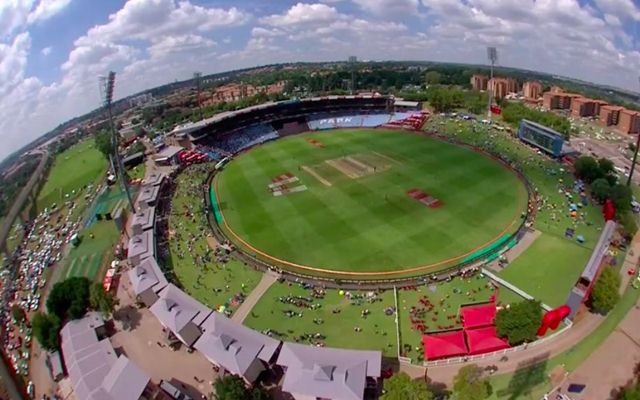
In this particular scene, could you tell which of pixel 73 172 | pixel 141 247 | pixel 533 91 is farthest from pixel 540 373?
pixel 533 91

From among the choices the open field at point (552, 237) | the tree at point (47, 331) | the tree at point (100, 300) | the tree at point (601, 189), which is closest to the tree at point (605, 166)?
the open field at point (552, 237)

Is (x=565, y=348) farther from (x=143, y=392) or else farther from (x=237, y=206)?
(x=237, y=206)

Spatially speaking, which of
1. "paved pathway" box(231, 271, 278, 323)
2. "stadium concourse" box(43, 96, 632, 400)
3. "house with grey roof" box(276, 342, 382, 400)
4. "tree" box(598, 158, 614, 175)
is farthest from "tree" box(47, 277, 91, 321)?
"tree" box(598, 158, 614, 175)

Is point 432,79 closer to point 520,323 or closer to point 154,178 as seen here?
point 154,178

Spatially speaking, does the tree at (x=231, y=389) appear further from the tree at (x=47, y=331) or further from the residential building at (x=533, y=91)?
the residential building at (x=533, y=91)

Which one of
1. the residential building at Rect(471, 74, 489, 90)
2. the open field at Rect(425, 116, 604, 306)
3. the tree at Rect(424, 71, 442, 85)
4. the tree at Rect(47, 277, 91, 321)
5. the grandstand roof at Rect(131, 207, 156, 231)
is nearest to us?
the tree at Rect(47, 277, 91, 321)

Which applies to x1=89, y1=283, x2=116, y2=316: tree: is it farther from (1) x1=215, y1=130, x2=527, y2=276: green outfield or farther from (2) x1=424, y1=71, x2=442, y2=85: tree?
(2) x1=424, y1=71, x2=442, y2=85: tree

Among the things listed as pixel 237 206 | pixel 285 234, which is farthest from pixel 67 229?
pixel 285 234
